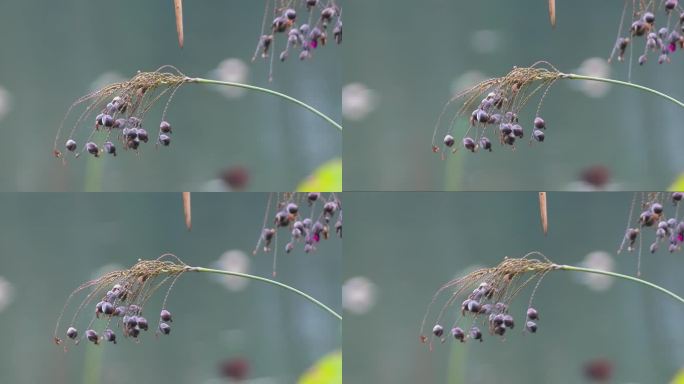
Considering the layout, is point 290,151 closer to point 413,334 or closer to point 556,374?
point 413,334

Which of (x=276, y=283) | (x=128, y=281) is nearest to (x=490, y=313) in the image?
(x=276, y=283)

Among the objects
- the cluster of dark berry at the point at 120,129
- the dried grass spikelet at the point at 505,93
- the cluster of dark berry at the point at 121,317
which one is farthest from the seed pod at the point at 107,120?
the dried grass spikelet at the point at 505,93

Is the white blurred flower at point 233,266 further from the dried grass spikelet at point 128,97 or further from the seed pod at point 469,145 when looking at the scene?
the seed pod at point 469,145

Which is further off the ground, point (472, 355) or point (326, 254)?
point (326, 254)

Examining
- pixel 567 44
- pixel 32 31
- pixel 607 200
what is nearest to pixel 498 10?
pixel 567 44

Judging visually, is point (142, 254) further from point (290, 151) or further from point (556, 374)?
point (556, 374)

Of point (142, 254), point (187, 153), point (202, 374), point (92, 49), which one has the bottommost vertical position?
point (202, 374)
